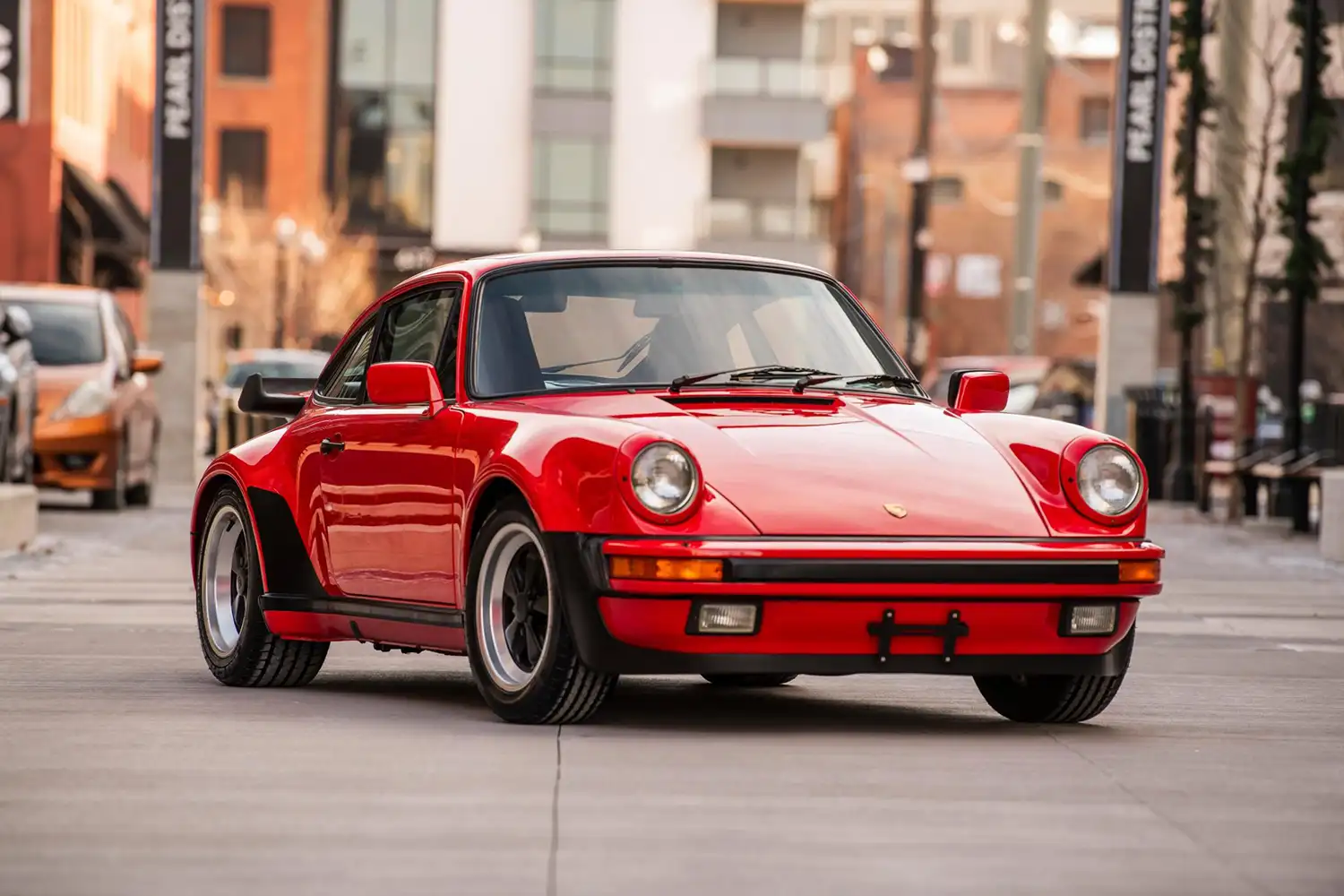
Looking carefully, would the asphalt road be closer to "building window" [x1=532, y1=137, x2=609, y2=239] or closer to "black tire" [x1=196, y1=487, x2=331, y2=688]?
"black tire" [x1=196, y1=487, x2=331, y2=688]

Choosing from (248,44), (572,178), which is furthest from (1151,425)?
(248,44)

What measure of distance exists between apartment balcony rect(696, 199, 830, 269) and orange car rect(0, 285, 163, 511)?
49339mm

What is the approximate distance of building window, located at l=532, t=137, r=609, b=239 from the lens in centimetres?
7419

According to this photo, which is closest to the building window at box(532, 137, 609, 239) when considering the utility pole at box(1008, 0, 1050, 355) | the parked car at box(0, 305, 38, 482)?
the utility pole at box(1008, 0, 1050, 355)

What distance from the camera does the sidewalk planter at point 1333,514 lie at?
20.2 meters

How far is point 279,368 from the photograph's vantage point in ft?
124

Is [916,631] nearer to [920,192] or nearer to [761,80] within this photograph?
[920,192]

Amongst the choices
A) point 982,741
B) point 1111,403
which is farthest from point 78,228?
point 982,741

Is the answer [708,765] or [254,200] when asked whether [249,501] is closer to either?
[708,765]

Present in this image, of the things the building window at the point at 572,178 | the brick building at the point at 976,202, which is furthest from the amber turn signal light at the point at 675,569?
the brick building at the point at 976,202

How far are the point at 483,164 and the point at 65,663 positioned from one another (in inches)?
2536

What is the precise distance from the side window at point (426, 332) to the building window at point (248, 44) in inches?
2717

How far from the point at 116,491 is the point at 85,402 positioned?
1028 millimetres

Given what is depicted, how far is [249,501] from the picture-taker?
1035cm
